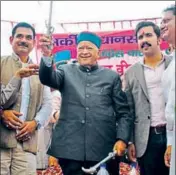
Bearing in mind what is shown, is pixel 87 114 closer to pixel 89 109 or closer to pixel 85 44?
pixel 89 109

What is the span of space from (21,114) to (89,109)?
0.33 metres

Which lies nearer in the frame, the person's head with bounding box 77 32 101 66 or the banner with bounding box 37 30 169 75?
the person's head with bounding box 77 32 101 66

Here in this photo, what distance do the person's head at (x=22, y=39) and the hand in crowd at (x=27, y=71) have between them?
7.4 inches

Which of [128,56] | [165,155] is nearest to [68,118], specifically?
[165,155]

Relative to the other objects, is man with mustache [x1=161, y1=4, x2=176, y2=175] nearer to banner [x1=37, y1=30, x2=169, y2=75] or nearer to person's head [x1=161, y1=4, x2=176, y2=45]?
person's head [x1=161, y1=4, x2=176, y2=45]

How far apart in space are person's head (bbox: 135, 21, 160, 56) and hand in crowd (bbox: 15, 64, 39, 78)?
0.54 metres

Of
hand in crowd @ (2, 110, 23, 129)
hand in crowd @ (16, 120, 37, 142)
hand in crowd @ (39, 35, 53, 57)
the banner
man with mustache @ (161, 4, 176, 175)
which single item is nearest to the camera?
man with mustache @ (161, 4, 176, 175)

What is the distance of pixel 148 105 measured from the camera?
6.21 ft

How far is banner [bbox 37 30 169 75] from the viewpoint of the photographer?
4.34 meters

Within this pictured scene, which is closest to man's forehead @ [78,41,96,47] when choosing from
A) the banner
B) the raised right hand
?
the raised right hand

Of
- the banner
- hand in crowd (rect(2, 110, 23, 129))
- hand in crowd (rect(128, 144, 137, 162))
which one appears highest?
the banner

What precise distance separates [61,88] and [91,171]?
0.46 meters

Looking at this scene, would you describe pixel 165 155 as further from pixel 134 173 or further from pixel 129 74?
pixel 129 74

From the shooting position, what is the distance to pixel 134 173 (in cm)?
203
